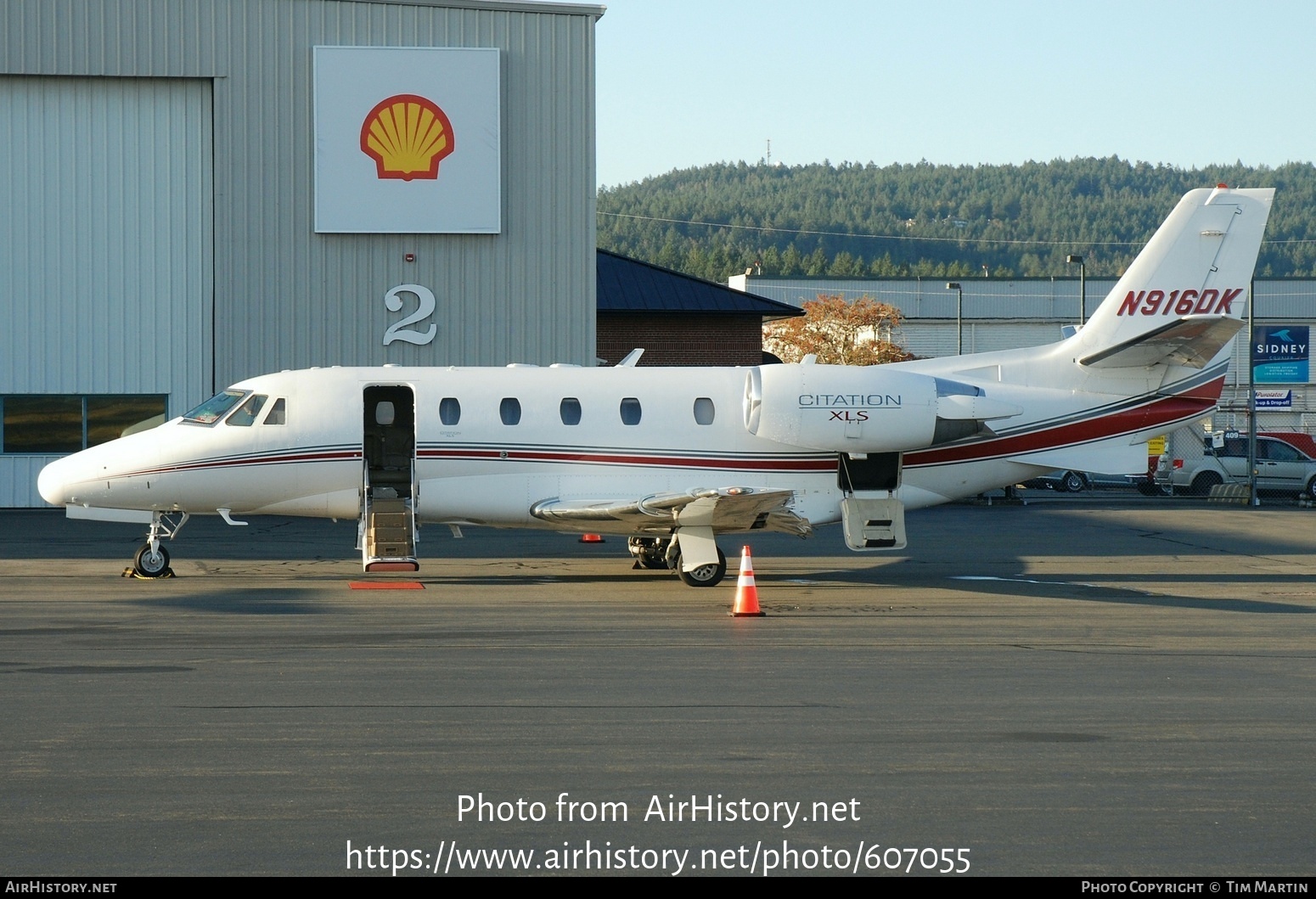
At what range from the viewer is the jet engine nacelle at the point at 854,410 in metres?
18.9

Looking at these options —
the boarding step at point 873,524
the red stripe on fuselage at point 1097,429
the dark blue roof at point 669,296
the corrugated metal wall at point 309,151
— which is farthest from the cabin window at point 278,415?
the dark blue roof at point 669,296

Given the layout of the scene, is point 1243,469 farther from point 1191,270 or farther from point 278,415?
point 278,415

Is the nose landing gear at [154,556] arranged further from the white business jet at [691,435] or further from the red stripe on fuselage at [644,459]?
the red stripe on fuselage at [644,459]

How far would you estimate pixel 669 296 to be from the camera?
4147 cm

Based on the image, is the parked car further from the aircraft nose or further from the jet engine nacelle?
the aircraft nose

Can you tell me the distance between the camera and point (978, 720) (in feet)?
32.9

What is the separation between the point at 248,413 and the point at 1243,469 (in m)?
32.4

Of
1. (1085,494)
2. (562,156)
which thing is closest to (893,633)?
(562,156)

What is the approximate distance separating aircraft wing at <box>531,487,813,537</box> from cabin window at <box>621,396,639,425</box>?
1136mm

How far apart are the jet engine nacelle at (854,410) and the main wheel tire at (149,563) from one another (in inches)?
337

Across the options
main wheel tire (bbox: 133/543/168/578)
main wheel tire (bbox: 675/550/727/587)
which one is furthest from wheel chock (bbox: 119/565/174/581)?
main wheel tire (bbox: 675/550/727/587)

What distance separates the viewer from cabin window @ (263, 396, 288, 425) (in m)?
19.2
